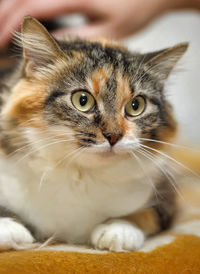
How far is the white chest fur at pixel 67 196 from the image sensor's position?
922 mm

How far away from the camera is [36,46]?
915 millimetres

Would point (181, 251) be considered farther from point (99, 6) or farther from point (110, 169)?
point (99, 6)

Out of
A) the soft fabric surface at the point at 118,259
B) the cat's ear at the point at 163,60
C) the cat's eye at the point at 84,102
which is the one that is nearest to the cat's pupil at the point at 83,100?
the cat's eye at the point at 84,102

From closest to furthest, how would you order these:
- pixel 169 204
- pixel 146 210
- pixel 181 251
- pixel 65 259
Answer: pixel 65 259 → pixel 181 251 → pixel 146 210 → pixel 169 204

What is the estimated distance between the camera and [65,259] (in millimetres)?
736

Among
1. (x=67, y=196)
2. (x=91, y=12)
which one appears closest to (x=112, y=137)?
(x=67, y=196)

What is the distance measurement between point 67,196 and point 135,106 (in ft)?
0.97

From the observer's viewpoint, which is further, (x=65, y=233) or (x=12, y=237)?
(x=65, y=233)

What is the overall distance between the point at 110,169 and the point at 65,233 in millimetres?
209

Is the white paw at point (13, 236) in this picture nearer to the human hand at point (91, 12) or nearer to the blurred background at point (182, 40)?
the human hand at point (91, 12)

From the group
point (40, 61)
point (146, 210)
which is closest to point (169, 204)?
point (146, 210)

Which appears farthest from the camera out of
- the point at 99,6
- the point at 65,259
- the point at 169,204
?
the point at 99,6

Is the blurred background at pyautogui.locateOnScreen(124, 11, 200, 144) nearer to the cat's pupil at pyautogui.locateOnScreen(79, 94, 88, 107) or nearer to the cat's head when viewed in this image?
the cat's head

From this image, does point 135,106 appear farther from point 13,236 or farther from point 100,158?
point 13,236
